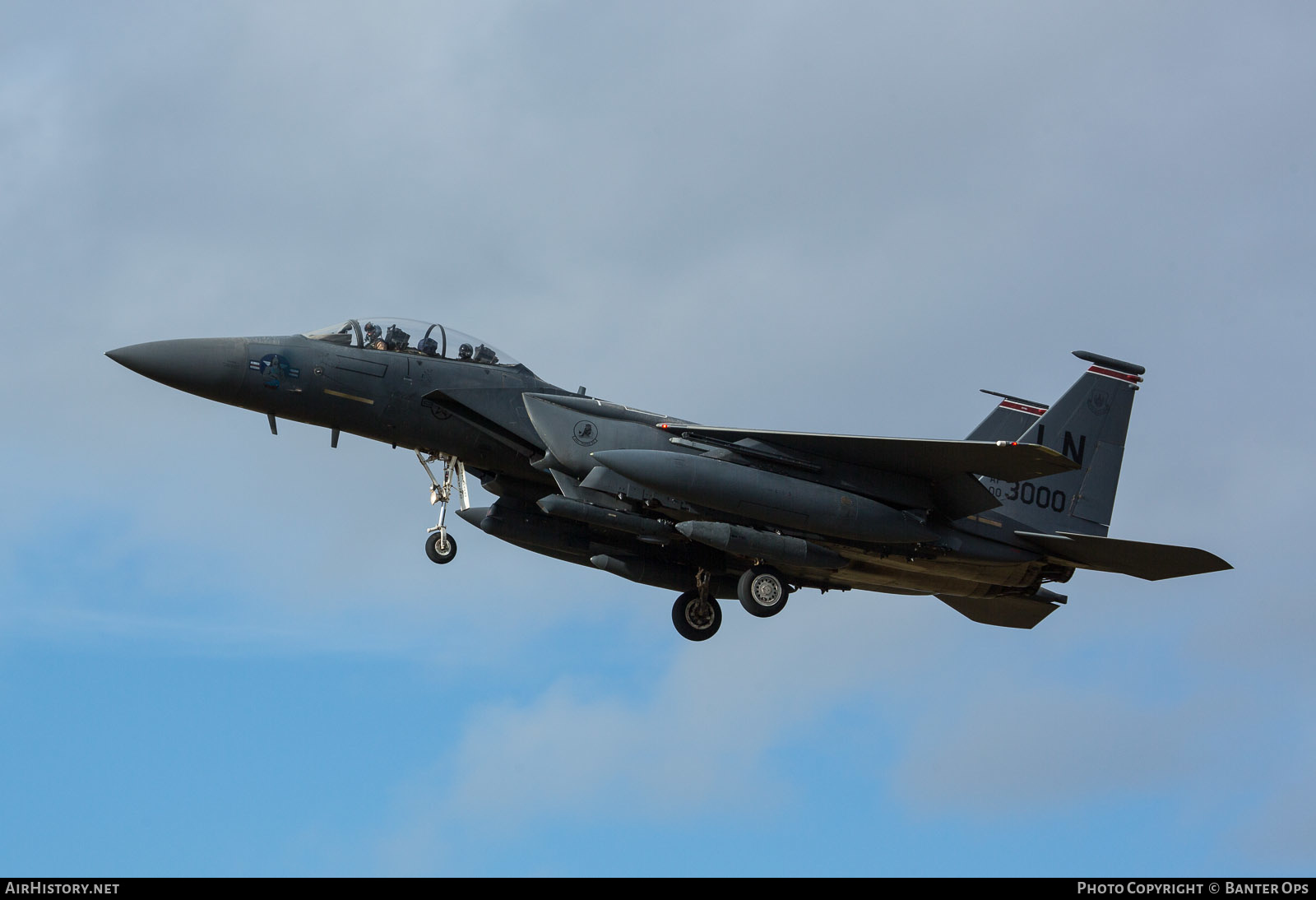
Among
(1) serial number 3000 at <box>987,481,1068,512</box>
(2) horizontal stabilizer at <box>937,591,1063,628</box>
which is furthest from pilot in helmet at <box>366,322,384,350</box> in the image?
(2) horizontal stabilizer at <box>937,591,1063,628</box>

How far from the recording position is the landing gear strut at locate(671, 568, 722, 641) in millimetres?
21719

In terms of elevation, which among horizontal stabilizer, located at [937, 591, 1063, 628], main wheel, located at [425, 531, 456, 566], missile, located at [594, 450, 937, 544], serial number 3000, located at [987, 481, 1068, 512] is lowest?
main wheel, located at [425, 531, 456, 566]

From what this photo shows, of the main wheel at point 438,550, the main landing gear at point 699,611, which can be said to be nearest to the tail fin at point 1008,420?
the main landing gear at point 699,611

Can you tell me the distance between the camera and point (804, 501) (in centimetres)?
1909

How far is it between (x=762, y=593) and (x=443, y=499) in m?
4.61

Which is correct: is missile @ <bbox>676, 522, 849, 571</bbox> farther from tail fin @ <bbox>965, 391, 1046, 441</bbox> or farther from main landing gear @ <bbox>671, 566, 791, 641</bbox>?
tail fin @ <bbox>965, 391, 1046, 441</bbox>

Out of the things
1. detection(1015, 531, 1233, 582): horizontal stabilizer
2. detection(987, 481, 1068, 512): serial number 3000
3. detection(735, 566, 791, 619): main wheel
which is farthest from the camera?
detection(987, 481, 1068, 512): serial number 3000

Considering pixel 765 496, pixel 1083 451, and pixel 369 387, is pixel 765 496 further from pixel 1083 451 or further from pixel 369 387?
pixel 1083 451

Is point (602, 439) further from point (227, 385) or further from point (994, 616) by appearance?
point (994, 616)

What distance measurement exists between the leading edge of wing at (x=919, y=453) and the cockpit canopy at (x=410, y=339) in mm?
2831

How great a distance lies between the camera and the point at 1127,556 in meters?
20.2

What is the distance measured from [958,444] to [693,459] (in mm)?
3458

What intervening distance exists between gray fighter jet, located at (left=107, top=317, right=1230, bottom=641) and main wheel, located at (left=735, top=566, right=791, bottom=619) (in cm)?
3

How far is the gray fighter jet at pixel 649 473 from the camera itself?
19.0 meters
